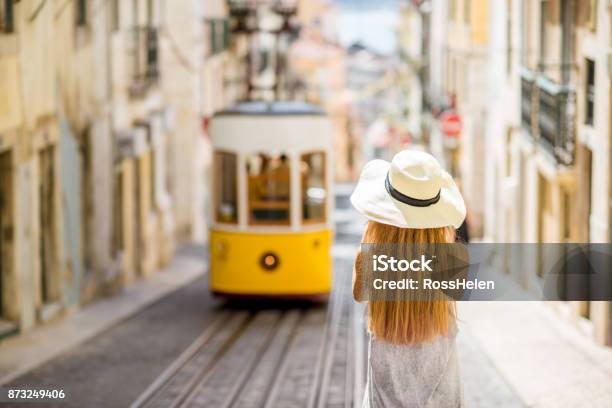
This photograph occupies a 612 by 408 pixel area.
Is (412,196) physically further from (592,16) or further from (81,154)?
(81,154)

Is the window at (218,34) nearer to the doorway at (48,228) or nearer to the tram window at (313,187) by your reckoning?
the tram window at (313,187)

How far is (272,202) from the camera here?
1705 cm

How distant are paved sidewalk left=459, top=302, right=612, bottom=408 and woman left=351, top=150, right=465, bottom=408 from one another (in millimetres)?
6067

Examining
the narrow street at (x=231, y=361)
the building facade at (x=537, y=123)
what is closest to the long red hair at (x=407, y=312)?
the narrow street at (x=231, y=361)

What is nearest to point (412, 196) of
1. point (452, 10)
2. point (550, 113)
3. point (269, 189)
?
point (269, 189)

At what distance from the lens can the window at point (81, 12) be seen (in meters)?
18.4

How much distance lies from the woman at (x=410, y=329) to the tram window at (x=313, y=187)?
12401mm

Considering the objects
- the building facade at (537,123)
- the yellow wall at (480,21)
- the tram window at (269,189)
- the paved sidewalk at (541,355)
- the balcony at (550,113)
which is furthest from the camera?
the yellow wall at (480,21)

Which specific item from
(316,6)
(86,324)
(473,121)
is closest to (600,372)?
(86,324)

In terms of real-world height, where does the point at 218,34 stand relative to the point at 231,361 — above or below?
above

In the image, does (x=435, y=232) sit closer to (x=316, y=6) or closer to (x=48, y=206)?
(x=48, y=206)

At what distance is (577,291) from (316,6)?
64165 millimetres

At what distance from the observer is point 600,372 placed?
40.0 feet

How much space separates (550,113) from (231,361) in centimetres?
622
